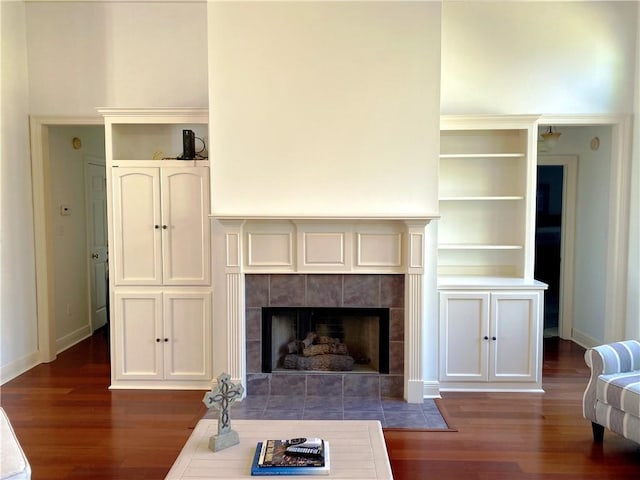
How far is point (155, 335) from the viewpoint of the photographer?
12.5 feet

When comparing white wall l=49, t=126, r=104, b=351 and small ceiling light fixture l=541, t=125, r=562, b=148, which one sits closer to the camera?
small ceiling light fixture l=541, t=125, r=562, b=148

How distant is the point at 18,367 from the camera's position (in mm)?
4105

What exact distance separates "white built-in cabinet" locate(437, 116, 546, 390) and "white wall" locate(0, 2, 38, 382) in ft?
12.0

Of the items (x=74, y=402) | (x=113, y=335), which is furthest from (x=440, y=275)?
(x=74, y=402)

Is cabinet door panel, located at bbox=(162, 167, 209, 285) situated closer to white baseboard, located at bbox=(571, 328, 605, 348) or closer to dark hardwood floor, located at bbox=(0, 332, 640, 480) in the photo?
dark hardwood floor, located at bbox=(0, 332, 640, 480)

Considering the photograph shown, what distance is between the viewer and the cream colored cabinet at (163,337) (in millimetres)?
3797

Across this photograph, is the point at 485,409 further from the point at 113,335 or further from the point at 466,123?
the point at 113,335

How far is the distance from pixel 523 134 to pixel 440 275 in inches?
55.0

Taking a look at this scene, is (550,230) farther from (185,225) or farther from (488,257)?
(185,225)

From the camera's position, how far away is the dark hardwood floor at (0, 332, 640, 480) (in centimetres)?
262

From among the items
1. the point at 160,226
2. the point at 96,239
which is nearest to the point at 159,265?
the point at 160,226

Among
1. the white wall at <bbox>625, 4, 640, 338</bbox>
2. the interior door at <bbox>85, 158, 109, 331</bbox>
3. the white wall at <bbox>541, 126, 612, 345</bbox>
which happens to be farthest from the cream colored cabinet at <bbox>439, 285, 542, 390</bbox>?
the interior door at <bbox>85, 158, 109, 331</bbox>

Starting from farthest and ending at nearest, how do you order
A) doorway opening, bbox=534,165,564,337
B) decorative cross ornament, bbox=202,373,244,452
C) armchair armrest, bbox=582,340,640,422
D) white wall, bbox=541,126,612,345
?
doorway opening, bbox=534,165,564,337 < white wall, bbox=541,126,612,345 < armchair armrest, bbox=582,340,640,422 < decorative cross ornament, bbox=202,373,244,452

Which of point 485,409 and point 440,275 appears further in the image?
point 440,275
